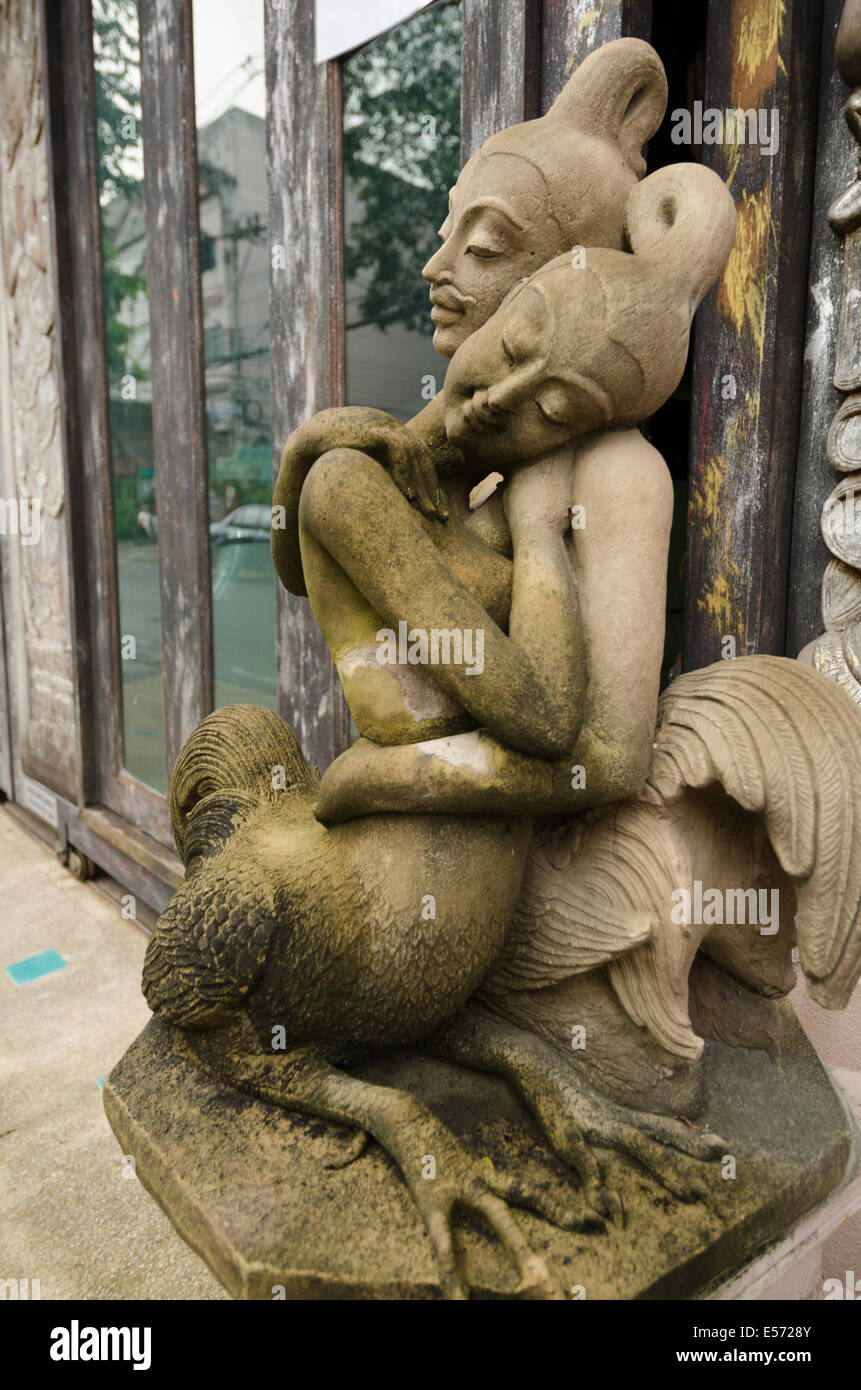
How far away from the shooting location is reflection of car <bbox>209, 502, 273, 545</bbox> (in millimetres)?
2680

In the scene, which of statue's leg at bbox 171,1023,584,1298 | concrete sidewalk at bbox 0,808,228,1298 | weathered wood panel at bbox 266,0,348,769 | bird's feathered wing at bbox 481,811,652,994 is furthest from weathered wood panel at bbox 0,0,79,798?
bird's feathered wing at bbox 481,811,652,994

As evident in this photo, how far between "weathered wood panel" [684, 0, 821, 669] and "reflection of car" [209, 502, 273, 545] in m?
1.33

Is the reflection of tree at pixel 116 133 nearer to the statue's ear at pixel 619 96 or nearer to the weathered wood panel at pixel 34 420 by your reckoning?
the weathered wood panel at pixel 34 420

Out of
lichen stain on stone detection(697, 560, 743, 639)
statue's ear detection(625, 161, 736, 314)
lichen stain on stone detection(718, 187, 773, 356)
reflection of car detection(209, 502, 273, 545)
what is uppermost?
lichen stain on stone detection(718, 187, 773, 356)

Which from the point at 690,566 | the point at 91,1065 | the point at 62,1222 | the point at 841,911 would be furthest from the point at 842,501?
the point at 91,1065

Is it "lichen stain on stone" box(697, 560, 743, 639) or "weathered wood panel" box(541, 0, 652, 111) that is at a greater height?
"weathered wood panel" box(541, 0, 652, 111)

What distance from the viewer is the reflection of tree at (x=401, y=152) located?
6.28ft

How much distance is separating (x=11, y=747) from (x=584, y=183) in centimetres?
384

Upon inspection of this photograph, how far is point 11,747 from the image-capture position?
4.26 m

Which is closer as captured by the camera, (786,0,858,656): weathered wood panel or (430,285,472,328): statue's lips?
(430,285,472,328): statue's lips

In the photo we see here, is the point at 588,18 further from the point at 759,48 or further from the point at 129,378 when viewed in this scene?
the point at 129,378

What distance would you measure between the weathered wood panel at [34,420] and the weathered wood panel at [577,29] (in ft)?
7.48

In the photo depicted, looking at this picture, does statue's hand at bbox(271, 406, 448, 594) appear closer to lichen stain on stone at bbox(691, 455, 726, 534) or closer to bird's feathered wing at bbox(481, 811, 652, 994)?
bird's feathered wing at bbox(481, 811, 652, 994)

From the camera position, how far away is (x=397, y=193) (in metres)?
2.09
